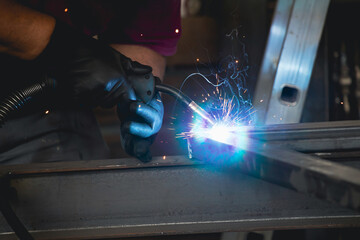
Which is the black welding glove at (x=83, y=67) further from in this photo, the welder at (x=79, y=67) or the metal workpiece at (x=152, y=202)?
the metal workpiece at (x=152, y=202)

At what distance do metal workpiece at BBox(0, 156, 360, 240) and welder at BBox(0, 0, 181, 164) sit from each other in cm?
9

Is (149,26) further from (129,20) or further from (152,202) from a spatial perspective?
(152,202)

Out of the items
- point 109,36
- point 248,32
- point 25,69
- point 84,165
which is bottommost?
point 84,165

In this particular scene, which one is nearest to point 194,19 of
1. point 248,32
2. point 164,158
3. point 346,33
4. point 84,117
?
point 248,32

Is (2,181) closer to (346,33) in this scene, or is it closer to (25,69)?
(25,69)

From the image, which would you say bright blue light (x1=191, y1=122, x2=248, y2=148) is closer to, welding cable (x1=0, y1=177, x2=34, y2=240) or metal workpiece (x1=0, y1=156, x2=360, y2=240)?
metal workpiece (x1=0, y1=156, x2=360, y2=240)

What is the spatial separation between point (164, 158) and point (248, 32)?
1.59 meters

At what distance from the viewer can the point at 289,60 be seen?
4.53 feet

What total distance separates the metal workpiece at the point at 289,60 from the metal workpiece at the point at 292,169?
812mm

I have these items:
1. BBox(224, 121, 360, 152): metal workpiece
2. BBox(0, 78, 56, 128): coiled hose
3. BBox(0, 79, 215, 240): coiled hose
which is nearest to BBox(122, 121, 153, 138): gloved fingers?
BBox(0, 79, 215, 240): coiled hose

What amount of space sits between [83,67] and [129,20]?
19.6 inches

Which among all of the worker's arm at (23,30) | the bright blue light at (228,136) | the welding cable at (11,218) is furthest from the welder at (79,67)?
the welding cable at (11,218)

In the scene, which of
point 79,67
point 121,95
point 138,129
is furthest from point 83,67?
point 138,129

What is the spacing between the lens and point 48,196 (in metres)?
0.77
